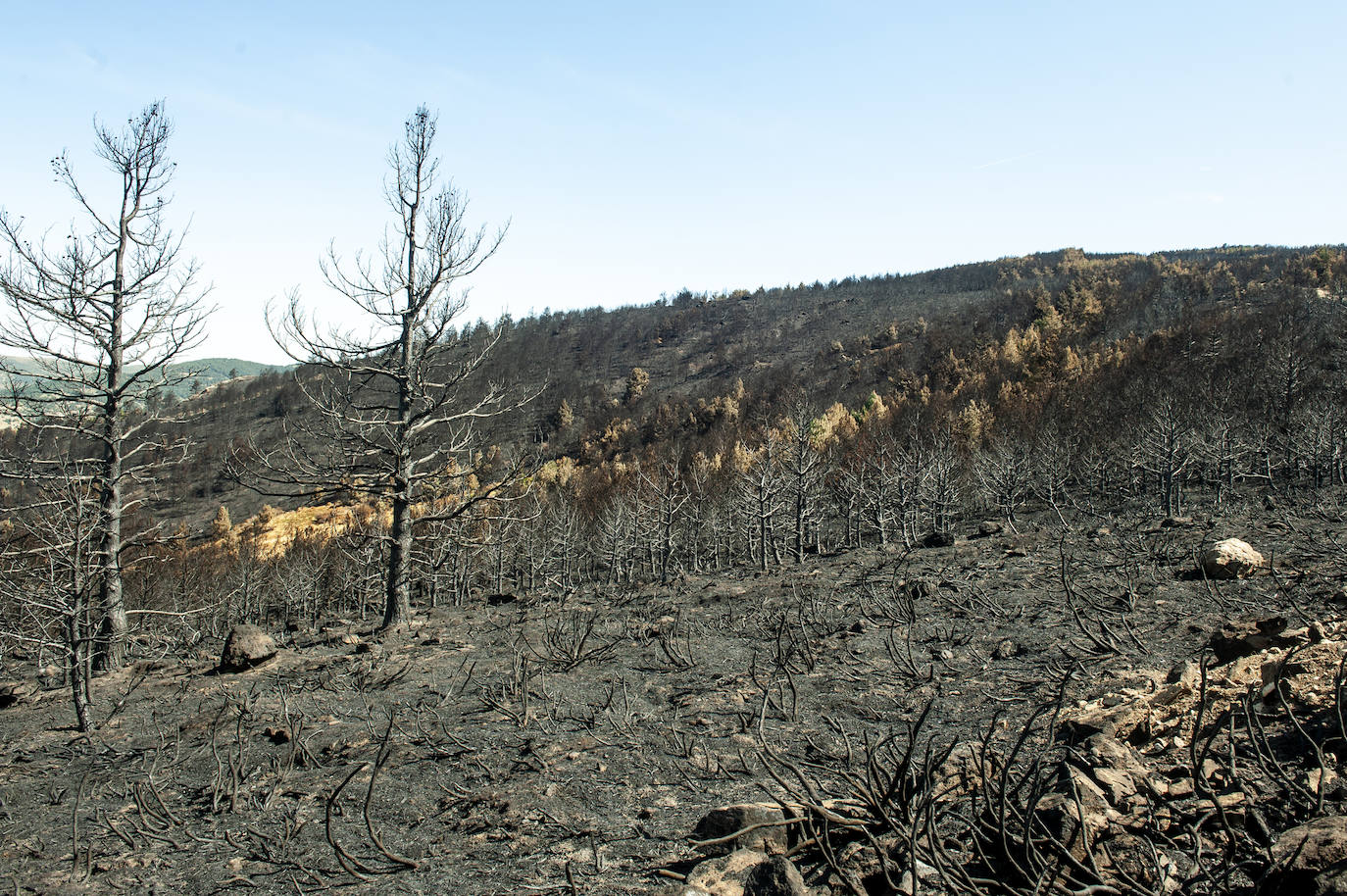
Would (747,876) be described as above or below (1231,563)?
above

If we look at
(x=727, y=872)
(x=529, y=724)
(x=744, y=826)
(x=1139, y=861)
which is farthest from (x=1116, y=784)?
(x=529, y=724)

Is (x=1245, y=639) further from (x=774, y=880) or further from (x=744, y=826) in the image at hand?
(x=774, y=880)

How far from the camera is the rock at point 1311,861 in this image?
2203 mm

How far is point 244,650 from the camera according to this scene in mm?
8984

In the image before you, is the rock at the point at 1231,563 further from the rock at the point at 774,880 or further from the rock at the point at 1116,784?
the rock at the point at 774,880

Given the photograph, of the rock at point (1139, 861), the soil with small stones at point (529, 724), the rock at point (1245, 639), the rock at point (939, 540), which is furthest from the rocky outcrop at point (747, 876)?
the rock at point (939, 540)

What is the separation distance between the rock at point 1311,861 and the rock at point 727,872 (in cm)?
173

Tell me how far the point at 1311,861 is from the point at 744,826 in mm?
2180

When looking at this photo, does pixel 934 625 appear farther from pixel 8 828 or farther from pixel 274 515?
pixel 274 515

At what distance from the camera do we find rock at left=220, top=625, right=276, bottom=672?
8.95m

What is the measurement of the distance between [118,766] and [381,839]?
11.6ft

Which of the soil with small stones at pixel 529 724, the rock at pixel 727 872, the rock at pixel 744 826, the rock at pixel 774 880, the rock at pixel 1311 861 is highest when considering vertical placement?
the rock at pixel 1311 861

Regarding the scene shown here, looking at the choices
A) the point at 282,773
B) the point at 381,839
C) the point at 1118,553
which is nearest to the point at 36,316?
the point at 282,773

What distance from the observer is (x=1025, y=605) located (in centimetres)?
923
